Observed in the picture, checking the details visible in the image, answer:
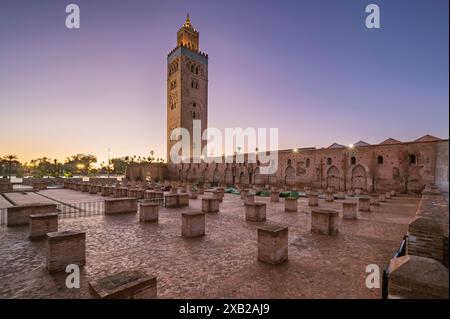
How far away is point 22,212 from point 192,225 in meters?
7.79

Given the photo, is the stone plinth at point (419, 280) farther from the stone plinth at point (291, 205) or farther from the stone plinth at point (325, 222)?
the stone plinth at point (291, 205)

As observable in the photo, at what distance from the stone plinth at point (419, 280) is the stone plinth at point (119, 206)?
12140 mm

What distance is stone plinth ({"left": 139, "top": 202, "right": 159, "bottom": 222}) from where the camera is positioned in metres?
9.77

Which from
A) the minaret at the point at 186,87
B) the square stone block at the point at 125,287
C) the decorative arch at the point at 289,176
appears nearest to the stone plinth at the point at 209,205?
the square stone block at the point at 125,287

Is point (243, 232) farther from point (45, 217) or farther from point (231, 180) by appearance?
point (231, 180)

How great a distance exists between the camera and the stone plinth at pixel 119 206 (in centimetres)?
1135

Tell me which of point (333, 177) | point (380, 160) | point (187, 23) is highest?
point (187, 23)

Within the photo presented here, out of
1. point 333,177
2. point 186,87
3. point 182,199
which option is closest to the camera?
point 182,199

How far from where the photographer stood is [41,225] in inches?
293

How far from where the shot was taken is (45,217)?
7531 millimetres

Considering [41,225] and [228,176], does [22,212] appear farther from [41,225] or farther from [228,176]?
[228,176]

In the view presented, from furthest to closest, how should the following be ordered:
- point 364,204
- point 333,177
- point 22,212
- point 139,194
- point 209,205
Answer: point 333,177 < point 139,194 < point 364,204 < point 209,205 < point 22,212

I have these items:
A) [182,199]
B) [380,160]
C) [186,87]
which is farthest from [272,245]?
[186,87]
